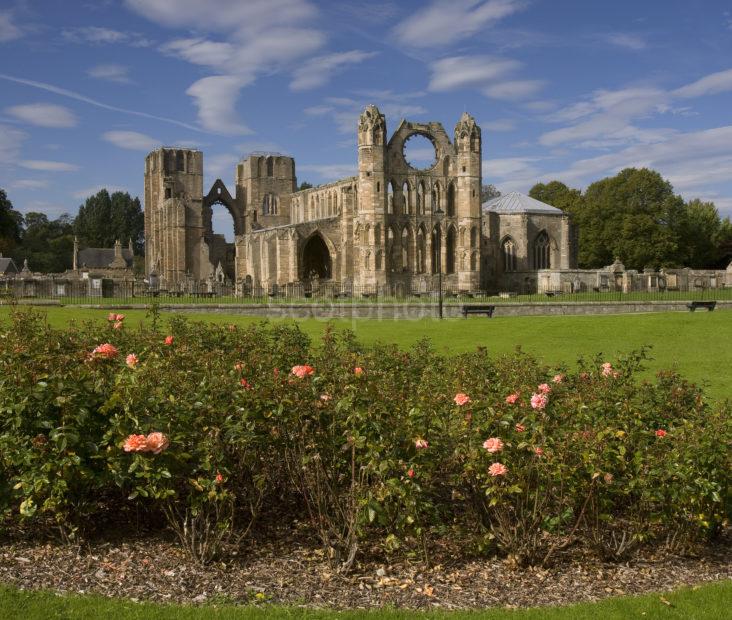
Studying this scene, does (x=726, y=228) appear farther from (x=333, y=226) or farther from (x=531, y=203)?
A: (x=333, y=226)

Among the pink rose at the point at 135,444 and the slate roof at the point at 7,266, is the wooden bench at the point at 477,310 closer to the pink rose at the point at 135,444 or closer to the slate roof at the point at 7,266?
the pink rose at the point at 135,444

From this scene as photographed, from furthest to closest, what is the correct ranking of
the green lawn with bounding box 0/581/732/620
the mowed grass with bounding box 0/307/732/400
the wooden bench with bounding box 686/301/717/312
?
1. the wooden bench with bounding box 686/301/717/312
2. the mowed grass with bounding box 0/307/732/400
3. the green lawn with bounding box 0/581/732/620

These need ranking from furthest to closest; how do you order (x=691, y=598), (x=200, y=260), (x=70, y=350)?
(x=200, y=260)
(x=70, y=350)
(x=691, y=598)

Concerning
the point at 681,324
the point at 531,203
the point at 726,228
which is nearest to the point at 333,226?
the point at 531,203

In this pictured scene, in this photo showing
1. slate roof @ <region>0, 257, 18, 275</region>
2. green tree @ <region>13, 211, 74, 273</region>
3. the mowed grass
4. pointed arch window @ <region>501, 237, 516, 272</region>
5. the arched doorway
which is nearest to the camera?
the mowed grass

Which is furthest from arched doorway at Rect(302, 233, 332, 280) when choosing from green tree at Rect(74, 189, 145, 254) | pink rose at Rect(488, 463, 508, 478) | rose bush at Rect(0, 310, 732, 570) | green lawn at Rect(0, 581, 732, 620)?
Answer: green tree at Rect(74, 189, 145, 254)

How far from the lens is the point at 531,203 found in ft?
203

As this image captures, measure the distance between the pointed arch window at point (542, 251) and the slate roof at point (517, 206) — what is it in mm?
1818

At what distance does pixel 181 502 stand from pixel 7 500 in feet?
4.46

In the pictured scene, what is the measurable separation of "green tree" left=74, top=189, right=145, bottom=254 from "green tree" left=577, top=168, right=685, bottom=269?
7042 centimetres

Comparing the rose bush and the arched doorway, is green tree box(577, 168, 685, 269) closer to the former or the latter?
the arched doorway

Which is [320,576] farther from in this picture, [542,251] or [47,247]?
[47,247]

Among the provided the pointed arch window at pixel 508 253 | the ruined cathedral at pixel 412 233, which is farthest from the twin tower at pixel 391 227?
the pointed arch window at pixel 508 253

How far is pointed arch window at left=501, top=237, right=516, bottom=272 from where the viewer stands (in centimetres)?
5812
